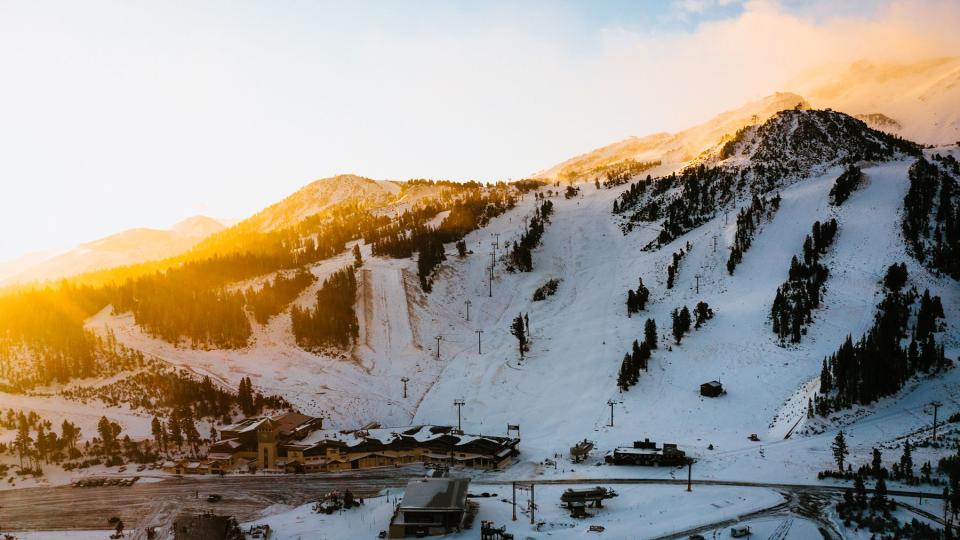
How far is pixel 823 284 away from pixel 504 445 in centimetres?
6056

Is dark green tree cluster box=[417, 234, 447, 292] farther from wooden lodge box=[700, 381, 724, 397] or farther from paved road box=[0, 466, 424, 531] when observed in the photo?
wooden lodge box=[700, 381, 724, 397]

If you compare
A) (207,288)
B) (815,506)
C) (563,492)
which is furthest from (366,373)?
(815,506)

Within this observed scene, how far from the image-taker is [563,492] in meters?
65.2

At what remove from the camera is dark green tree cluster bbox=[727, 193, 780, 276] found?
4951 inches

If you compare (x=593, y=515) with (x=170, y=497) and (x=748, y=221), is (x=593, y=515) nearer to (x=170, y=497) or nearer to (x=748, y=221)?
(x=170, y=497)

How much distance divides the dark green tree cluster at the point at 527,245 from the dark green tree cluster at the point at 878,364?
266 ft

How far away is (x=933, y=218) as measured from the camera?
117750 millimetres

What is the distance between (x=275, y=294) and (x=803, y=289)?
328 feet

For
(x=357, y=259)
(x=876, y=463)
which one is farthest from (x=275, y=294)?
(x=876, y=463)

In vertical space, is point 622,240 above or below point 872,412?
above

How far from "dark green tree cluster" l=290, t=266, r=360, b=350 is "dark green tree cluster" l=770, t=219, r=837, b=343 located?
75603mm

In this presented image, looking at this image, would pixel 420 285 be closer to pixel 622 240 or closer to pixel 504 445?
pixel 622 240

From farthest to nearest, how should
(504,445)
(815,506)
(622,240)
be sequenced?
1. (622,240)
2. (504,445)
3. (815,506)

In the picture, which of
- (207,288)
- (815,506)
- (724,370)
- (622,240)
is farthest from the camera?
(622,240)
